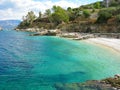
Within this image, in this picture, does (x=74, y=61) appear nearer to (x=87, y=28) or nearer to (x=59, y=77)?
(x=59, y=77)

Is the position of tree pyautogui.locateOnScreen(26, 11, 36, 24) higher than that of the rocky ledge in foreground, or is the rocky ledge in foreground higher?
tree pyautogui.locateOnScreen(26, 11, 36, 24)

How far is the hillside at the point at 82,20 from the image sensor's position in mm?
96812

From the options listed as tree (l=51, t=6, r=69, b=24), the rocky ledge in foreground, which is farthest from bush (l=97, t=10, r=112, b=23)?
the rocky ledge in foreground

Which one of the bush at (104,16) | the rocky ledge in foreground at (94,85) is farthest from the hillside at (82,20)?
the rocky ledge in foreground at (94,85)

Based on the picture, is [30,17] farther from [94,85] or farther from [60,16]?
[94,85]

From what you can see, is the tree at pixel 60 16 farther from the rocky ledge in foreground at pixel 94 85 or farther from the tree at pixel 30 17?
the rocky ledge in foreground at pixel 94 85

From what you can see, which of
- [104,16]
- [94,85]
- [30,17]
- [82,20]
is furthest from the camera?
[30,17]

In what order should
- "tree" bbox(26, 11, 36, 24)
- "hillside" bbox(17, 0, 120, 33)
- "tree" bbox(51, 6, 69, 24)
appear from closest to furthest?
"hillside" bbox(17, 0, 120, 33)
"tree" bbox(51, 6, 69, 24)
"tree" bbox(26, 11, 36, 24)

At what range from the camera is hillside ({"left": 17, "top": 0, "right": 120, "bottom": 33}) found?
3812 inches

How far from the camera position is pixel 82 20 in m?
124

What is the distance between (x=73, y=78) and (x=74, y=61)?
13.1 m

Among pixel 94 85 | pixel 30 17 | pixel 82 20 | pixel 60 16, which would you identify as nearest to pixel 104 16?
pixel 82 20

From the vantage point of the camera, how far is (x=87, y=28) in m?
107

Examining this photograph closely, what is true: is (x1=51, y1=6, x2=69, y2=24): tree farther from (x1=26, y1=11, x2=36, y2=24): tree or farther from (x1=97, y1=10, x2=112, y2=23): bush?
(x1=26, y1=11, x2=36, y2=24): tree
